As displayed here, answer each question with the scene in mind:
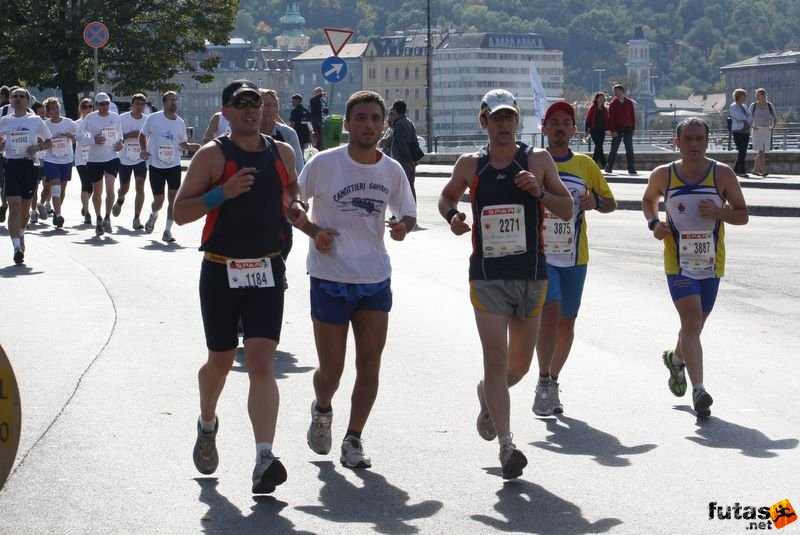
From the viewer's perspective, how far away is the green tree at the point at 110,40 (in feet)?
192

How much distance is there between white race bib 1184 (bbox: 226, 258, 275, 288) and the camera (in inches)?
267

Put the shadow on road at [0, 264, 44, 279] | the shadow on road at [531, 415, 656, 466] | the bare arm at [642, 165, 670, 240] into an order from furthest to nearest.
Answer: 1. the shadow on road at [0, 264, 44, 279]
2. the bare arm at [642, 165, 670, 240]
3. the shadow on road at [531, 415, 656, 466]

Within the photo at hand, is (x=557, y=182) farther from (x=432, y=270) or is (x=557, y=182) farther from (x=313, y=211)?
(x=432, y=270)

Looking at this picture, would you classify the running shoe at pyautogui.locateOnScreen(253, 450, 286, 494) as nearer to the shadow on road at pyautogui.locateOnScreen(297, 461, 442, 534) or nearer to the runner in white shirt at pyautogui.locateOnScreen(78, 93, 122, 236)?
the shadow on road at pyautogui.locateOnScreen(297, 461, 442, 534)

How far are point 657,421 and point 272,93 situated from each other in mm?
3746

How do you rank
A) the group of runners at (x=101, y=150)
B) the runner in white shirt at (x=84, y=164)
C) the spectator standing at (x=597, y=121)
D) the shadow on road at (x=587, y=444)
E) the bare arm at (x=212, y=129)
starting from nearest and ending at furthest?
1. the shadow on road at (x=587, y=444)
2. the bare arm at (x=212, y=129)
3. the group of runners at (x=101, y=150)
4. the runner in white shirt at (x=84, y=164)
5. the spectator standing at (x=597, y=121)

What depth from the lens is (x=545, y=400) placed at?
860 centimetres

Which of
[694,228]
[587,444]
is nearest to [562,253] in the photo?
[694,228]

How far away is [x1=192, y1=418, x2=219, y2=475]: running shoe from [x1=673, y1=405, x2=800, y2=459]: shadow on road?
7.97 feet

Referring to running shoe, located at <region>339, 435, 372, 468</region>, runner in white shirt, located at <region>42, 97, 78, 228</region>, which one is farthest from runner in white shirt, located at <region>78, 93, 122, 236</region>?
running shoe, located at <region>339, 435, 372, 468</region>

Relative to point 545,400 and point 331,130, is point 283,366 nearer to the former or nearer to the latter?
point 545,400

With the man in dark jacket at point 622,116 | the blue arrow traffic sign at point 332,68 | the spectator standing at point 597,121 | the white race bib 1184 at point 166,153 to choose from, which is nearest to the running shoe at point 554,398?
the white race bib 1184 at point 166,153

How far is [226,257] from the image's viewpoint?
6.80 metres

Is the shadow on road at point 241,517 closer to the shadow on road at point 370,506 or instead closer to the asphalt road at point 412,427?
the asphalt road at point 412,427
